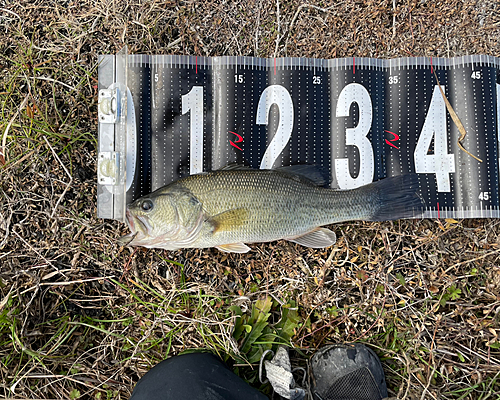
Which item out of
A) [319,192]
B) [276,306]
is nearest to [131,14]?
[319,192]

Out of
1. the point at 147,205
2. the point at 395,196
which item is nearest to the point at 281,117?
the point at 395,196

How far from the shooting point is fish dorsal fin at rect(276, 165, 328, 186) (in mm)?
3061

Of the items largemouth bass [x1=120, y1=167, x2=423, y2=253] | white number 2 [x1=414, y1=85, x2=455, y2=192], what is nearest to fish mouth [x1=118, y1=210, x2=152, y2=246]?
largemouth bass [x1=120, y1=167, x2=423, y2=253]

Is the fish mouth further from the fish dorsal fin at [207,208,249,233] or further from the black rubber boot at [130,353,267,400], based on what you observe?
the black rubber boot at [130,353,267,400]

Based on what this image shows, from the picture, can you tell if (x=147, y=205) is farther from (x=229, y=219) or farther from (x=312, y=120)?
(x=312, y=120)

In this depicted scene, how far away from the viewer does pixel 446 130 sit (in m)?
3.25

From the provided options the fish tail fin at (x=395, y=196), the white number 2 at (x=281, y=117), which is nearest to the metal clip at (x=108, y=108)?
the white number 2 at (x=281, y=117)

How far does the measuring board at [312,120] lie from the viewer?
321 cm

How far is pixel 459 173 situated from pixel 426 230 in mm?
609

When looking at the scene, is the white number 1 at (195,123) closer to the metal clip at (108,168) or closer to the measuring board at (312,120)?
the measuring board at (312,120)

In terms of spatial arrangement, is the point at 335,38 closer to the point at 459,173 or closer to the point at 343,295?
the point at 459,173

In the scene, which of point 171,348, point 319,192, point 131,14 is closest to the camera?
point 319,192

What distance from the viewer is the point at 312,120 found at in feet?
10.8

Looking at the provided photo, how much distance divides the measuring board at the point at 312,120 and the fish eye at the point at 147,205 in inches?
16.7
